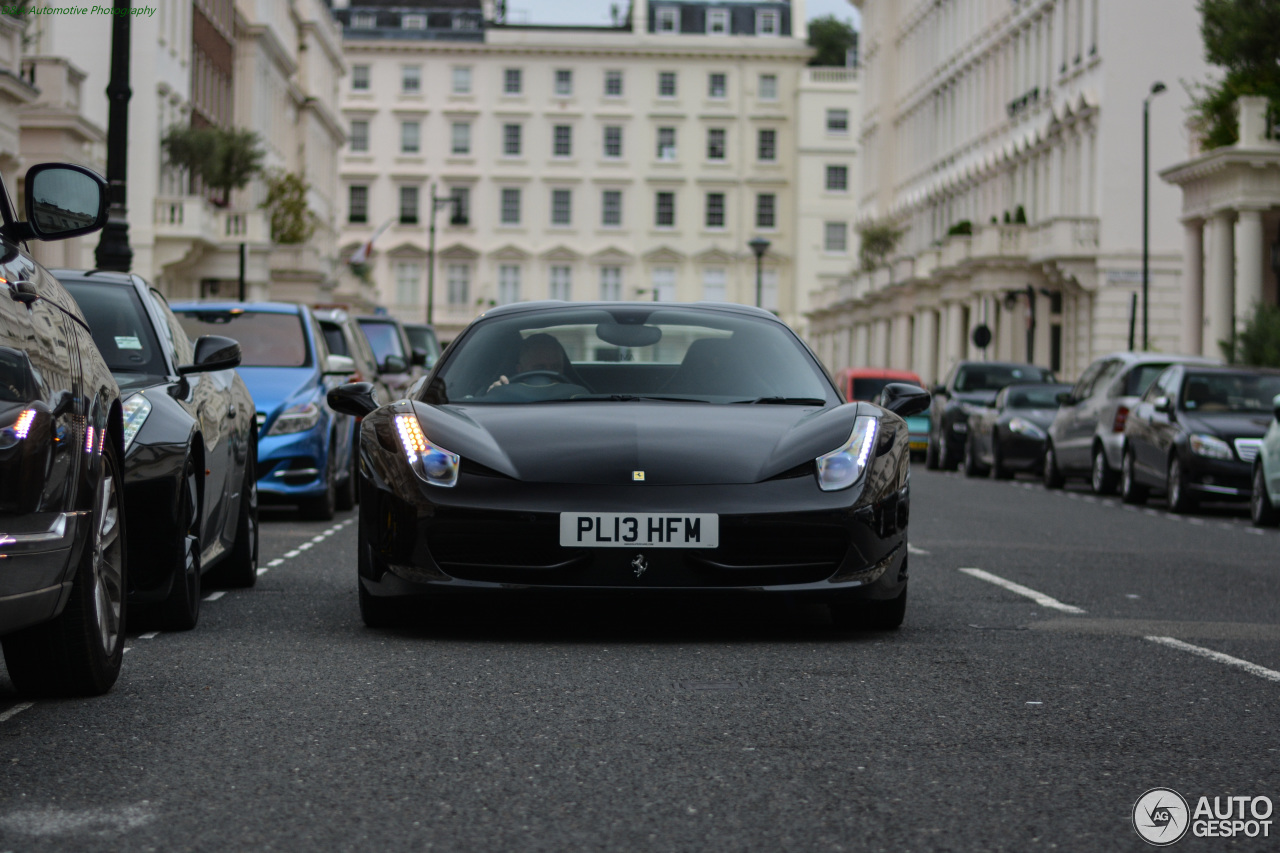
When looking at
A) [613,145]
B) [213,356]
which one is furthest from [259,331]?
→ [613,145]

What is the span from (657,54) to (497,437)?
11671 cm

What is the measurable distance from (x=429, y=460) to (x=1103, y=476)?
60.0ft

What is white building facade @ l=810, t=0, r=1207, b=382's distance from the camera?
58.6 metres

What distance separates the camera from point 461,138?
122 m

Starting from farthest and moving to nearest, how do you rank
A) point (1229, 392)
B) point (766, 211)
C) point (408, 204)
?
point (766, 211) → point (408, 204) → point (1229, 392)

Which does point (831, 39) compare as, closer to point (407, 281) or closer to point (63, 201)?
point (407, 281)

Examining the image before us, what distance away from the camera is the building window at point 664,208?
124m

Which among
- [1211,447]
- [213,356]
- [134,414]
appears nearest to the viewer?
[134,414]

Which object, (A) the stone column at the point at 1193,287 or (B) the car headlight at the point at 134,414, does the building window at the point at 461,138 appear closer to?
(A) the stone column at the point at 1193,287

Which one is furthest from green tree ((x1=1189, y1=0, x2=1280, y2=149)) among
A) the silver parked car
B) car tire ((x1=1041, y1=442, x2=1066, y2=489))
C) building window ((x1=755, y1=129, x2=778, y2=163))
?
building window ((x1=755, y1=129, x2=778, y2=163))

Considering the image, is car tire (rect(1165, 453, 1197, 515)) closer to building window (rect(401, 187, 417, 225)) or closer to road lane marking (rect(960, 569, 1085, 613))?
road lane marking (rect(960, 569, 1085, 613))

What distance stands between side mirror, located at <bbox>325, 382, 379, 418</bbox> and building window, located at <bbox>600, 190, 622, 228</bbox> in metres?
115

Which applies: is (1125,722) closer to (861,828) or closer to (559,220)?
(861,828)

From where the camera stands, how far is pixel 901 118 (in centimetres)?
9219
